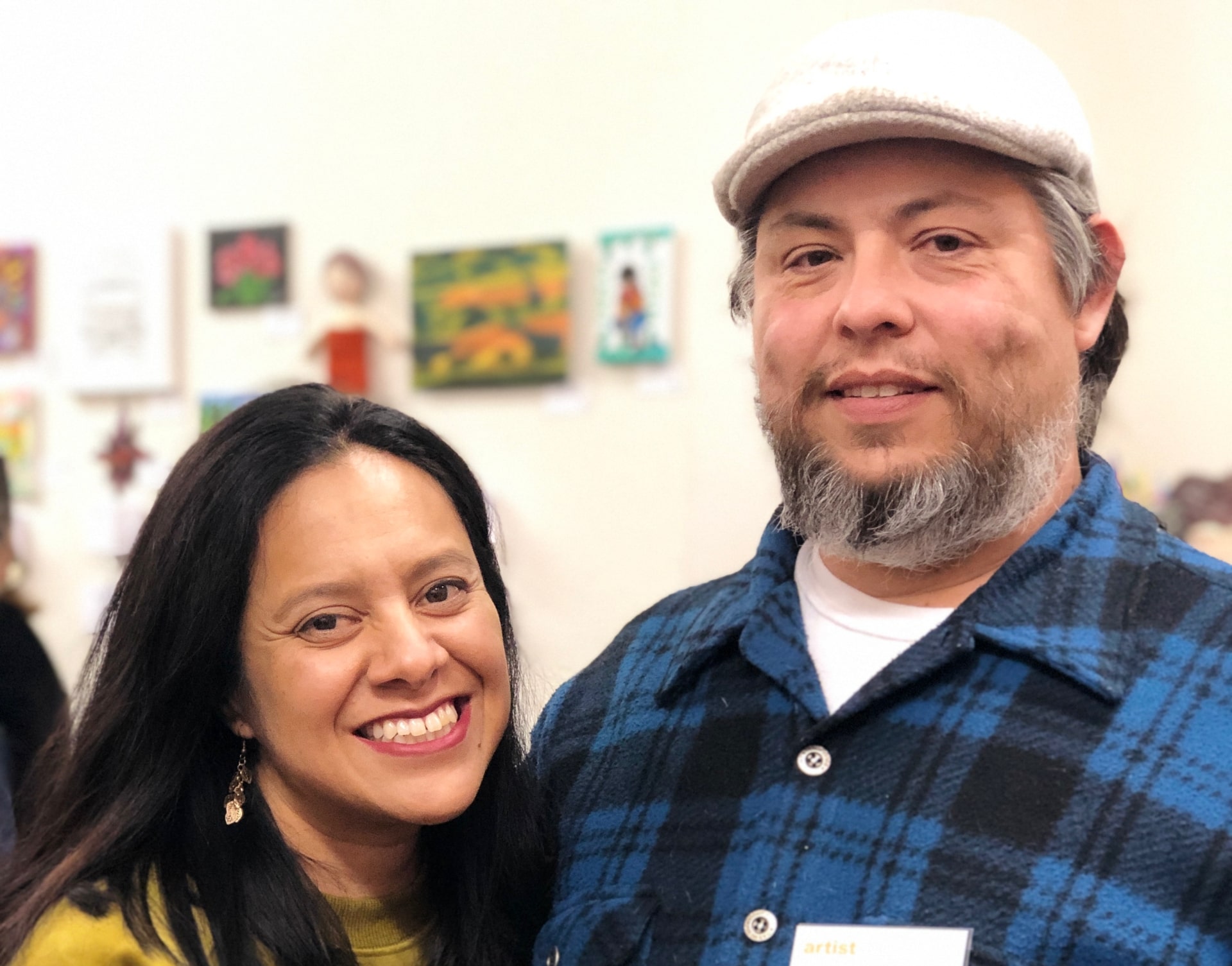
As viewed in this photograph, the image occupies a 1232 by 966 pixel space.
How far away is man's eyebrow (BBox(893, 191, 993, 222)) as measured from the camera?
60.9 inches

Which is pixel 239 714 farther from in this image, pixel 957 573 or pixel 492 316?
pixel 492 316

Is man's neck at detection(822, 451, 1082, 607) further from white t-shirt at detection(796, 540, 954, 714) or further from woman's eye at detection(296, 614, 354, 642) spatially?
woman's eye at detection(296, 614, 354, 642)

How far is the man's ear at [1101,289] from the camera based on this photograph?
1658 mm

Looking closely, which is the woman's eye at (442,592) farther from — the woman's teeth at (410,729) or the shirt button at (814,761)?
the shirt button at (814,761)

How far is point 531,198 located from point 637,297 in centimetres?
47

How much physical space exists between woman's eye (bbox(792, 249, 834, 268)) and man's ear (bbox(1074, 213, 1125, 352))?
304mm

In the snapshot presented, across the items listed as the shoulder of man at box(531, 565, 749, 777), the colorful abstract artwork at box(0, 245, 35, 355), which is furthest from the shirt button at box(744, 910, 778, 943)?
the colorful abstract artwork at box(0, 245, 35, 355)

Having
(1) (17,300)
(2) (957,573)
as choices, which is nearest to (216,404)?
(1) (17,300)

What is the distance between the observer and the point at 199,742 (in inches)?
63.2

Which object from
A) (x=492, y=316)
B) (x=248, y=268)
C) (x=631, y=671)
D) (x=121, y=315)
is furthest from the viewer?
(x=121, y=315)

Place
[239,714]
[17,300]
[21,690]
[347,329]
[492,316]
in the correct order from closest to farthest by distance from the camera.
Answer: [239,714], [21,690], [492,316], [347,329], [17,300]

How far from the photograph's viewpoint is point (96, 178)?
4555 millimetres

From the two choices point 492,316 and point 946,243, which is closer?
point 946,243

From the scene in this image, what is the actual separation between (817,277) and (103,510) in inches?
135
